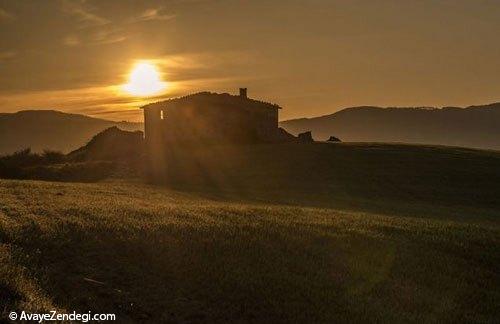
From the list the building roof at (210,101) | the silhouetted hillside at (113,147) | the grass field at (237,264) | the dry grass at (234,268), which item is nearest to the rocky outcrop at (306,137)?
the building roof at (210,101)

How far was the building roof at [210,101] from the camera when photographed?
7438 centimetres

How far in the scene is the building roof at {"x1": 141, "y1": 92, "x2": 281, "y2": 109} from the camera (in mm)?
74375

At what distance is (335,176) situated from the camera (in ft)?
156

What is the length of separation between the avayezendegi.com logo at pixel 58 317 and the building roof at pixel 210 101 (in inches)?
2526

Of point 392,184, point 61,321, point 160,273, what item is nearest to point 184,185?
point 392,184

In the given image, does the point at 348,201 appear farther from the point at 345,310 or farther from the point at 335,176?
the point at 345,310

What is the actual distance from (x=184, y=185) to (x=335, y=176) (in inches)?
535

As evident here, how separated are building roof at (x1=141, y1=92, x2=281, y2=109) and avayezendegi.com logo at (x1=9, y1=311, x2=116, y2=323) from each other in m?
64.2

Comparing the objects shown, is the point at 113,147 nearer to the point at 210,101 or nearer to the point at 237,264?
the point at 210,101

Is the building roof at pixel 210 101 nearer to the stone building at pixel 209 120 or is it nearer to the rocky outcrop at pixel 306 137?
the stone building at pixel 209 120

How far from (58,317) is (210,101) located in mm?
65909

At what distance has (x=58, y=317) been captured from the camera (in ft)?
30.2

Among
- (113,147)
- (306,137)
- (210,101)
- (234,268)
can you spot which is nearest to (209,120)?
(210,101)

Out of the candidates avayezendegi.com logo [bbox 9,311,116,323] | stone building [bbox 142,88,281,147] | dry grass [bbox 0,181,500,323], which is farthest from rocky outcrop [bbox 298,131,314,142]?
avayezendegi.com logo [bbox 9,311,116,323]
